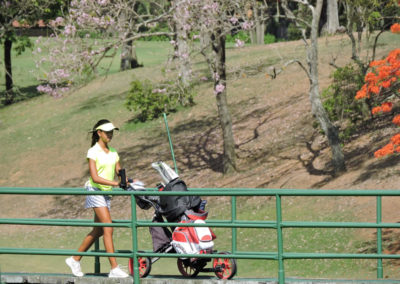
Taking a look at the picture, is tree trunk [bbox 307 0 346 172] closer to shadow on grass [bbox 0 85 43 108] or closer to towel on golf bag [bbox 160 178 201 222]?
towel on golf bag [bbox 160 178 201 222]

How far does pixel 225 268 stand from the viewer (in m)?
8.38

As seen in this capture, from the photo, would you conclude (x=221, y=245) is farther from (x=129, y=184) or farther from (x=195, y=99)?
(x=195, y=99)

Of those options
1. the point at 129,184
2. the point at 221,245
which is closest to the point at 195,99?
the point at 221,245

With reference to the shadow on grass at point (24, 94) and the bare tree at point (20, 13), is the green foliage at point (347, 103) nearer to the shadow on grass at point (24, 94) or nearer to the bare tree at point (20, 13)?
the bare tree at point (20, 13)

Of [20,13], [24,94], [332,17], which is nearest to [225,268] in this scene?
[20,13]

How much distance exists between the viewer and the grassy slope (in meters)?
15.2

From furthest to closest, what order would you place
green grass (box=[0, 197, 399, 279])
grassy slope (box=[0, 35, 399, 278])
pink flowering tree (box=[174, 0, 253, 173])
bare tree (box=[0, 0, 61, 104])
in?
1. bare tree (box=[0, 0, 61, 104])
2. pink flowering tree (box=[174, 0, 253, 173])
3. grassy slope (box=[0, 35, 399, 278])
4. green grass (box=[0, 197, 399, 279])

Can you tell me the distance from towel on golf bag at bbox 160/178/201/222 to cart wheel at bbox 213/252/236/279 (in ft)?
2.19

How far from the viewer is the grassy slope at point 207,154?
49.9ft

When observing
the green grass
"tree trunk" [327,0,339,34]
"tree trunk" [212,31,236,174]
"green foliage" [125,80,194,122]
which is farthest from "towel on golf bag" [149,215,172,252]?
"tree trunk" [327,0,339,34]

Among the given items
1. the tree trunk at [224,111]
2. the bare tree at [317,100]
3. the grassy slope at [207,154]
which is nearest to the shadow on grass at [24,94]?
the grassy slope at [207,154]

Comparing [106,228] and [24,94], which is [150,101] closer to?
[24,94]

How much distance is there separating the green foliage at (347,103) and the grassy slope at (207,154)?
1.11 metres

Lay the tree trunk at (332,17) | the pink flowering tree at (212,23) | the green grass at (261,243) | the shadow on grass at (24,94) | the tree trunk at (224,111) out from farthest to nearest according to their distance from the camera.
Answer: the shadow on grass at (24,94), the tree trunk at (332,17), the tree trunk at (224,111), the pink flowering tree at (212,23), the green grass at (261,243)
